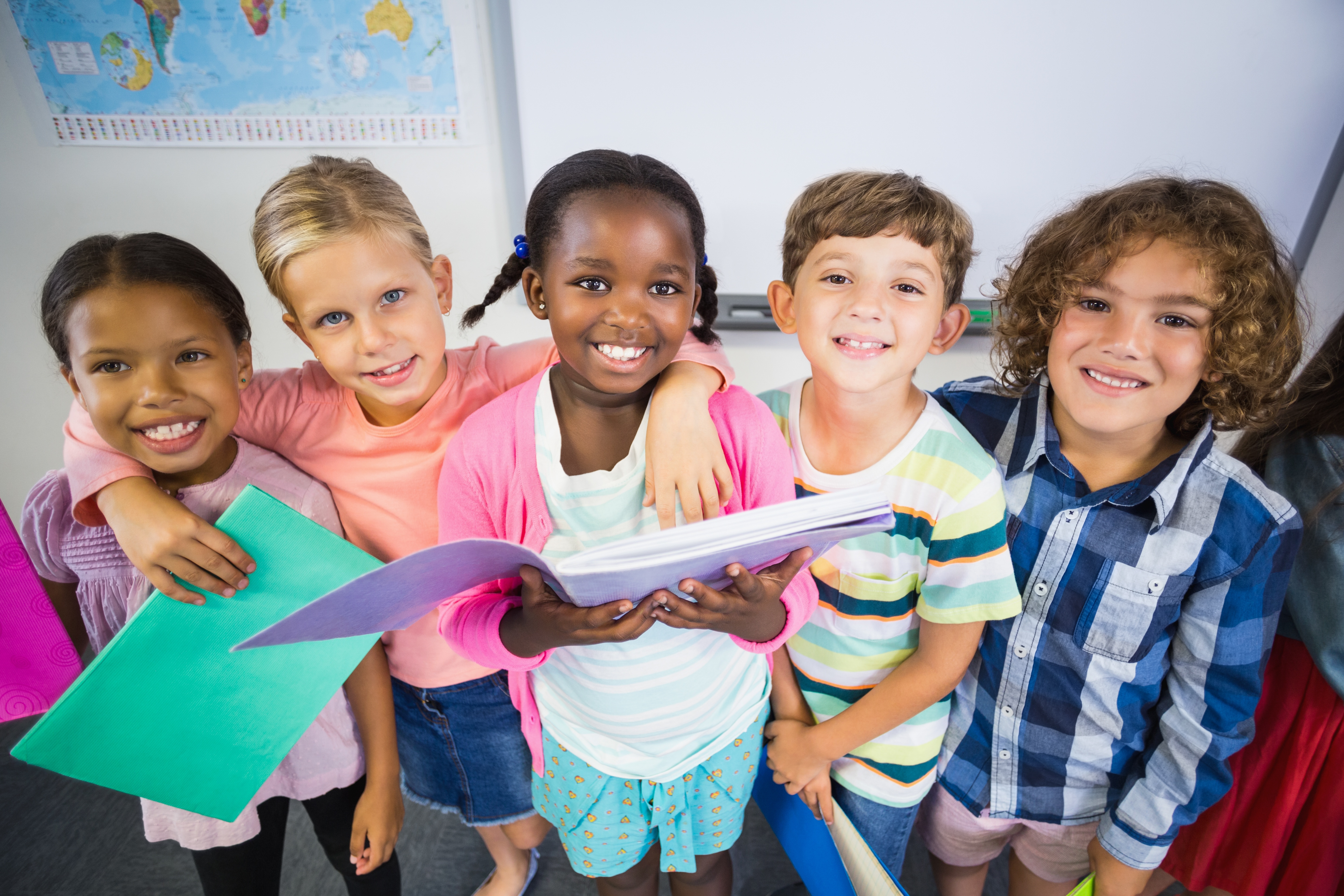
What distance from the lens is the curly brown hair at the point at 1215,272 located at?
0.74 metres

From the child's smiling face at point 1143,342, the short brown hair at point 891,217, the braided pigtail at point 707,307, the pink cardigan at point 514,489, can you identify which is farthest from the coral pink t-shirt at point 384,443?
the child's smiling face at point 1143,342

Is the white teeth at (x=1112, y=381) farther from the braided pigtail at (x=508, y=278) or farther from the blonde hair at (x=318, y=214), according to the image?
the blonde hair at (x=318, y=214)

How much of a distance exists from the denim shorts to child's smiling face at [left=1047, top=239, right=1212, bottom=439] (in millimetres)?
944

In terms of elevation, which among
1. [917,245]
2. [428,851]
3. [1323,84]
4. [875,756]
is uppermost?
[1323,84]

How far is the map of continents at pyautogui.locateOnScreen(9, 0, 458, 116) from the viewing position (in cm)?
123

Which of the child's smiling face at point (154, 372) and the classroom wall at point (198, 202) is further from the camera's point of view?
the classroom wall at point (198, 202)

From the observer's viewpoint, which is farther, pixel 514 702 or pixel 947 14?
pixel 947 14

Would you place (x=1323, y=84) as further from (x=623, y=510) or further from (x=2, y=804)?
(x=2, y=804)

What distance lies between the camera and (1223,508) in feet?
2.44

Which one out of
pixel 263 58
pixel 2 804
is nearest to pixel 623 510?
pixel 263 58

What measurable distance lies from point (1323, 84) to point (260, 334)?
2337mm

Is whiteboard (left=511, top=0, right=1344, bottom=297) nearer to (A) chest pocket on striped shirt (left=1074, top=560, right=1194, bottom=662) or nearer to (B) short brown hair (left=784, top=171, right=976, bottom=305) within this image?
(B) short brown hair (left=784, top=171, right=976, bottom=305)

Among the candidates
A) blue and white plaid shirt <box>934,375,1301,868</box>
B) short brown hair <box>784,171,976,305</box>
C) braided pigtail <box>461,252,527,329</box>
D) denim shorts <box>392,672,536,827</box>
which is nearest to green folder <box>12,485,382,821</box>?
denim shorts <box>392,672,536,827</box>

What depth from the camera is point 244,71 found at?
128cm
